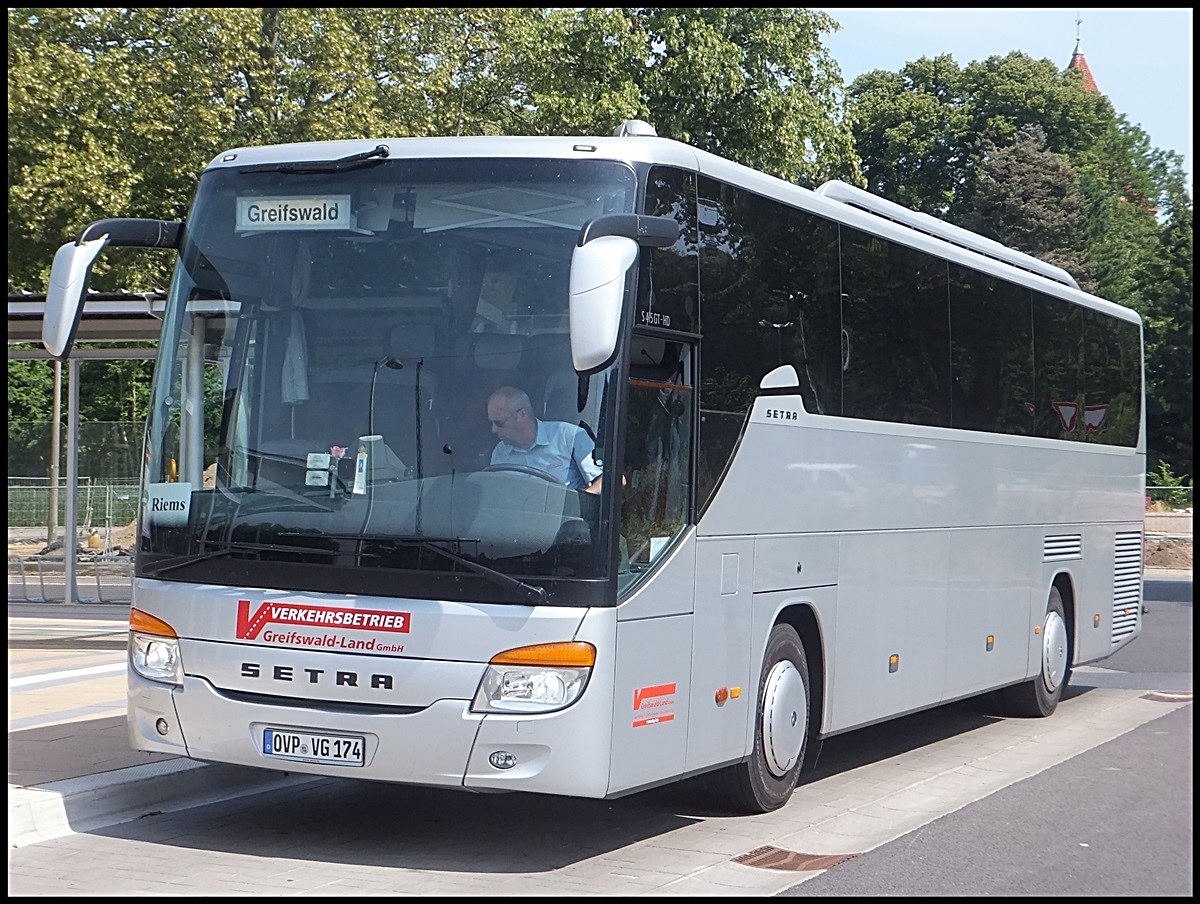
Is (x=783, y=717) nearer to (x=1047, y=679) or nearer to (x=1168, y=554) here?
(x=1047, y=679)

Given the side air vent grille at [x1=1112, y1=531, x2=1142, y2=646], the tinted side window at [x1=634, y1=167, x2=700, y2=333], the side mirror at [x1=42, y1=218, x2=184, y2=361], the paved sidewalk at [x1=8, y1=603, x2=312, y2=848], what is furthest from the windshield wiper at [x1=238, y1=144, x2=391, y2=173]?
the side air vent grille at [x1=1112, y1=531, x2=1142, y2=646]

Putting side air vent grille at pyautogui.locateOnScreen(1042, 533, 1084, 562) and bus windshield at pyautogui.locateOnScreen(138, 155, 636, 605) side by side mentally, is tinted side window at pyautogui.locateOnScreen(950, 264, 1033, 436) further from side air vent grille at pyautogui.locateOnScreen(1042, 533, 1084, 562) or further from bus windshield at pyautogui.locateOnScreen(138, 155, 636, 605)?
bus windshield at pyautogui.locateOnScreen(138, 155, 636, 605)

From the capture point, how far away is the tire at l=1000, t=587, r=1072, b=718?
14.0m

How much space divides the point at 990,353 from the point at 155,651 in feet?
23.6

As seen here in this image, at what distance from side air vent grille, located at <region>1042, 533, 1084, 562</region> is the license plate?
7836 mm

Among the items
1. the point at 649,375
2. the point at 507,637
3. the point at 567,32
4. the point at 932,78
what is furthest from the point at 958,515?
the point at 932,78

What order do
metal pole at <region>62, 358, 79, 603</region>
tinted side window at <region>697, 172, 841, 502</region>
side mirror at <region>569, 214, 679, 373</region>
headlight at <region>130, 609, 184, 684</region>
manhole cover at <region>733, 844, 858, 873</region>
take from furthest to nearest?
1. metal pole at <region>62, 358, 79, 603</region>
2. tinted side window at <region>697, 172, 841, 502</region>
3. headlight at <region>130, 609, 184, 684</region>
4. manhole cover at <region>733, 844, 858, 873</region>
5. side mirror at <region>569, 214, 679, 373</region>

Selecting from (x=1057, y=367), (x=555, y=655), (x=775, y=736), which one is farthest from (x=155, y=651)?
(x=1057, y=367)

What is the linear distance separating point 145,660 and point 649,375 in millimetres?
2877

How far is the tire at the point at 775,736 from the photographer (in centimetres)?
899

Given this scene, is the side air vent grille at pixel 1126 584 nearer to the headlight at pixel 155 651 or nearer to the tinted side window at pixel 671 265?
the tinted side window at pixel 671 265

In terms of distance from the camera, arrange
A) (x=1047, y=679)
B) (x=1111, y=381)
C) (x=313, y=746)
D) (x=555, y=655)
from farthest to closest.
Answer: (x=1111, y=381), (x=1047, y=679), (x=313, y=746), (x=555, y=655)

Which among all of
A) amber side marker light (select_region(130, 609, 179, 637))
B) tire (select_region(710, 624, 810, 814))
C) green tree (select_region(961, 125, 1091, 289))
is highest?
green tree (select_region(961, 125, 1091, 289))

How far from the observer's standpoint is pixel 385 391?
7746 mm
